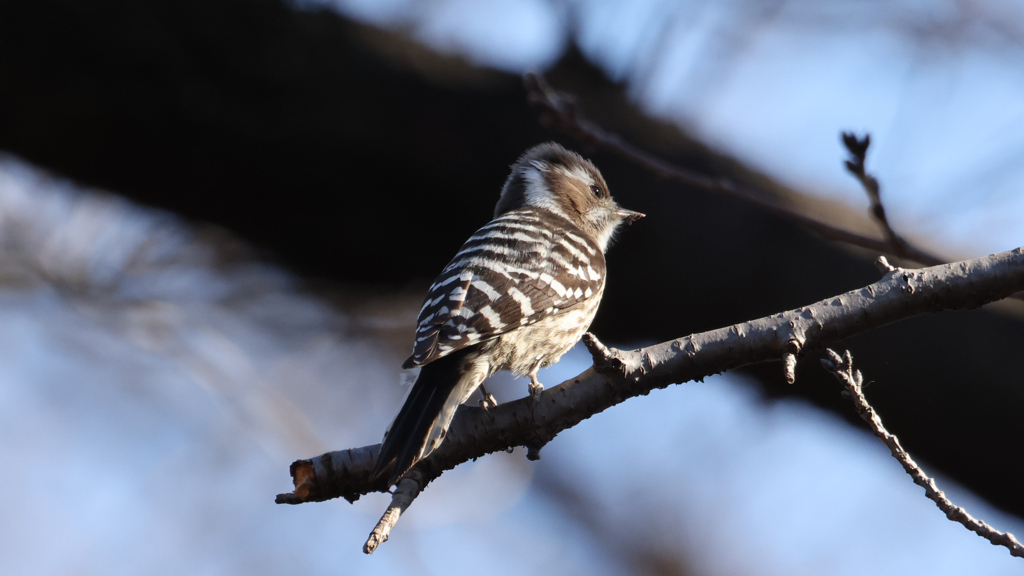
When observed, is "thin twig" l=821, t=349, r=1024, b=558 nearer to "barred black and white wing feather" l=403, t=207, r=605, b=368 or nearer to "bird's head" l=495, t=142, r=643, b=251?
"barred black and white wing feather" l=403, t=207, r=605, b=368

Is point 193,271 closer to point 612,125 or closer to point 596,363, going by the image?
point 612,125

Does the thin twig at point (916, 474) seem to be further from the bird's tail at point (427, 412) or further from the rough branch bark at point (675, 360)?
the bird's tail at point (427, 412)

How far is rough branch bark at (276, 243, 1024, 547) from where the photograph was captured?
1.77 m

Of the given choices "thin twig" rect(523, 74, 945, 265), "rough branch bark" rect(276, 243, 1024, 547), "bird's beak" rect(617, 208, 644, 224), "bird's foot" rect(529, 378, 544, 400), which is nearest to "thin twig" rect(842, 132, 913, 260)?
"thin twig" rect(523, 74, 945, 265)

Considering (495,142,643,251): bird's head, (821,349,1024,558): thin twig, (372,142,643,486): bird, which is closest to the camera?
(821,349,1024,558): thin twig

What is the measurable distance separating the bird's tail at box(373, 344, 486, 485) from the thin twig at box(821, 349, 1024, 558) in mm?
944

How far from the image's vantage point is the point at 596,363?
188 centimetres

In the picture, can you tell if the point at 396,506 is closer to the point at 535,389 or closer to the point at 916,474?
the point at 535,389

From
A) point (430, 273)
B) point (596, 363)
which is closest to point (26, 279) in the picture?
point (430, 273)

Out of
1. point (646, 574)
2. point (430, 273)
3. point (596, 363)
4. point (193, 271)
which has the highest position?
point (596, 363)

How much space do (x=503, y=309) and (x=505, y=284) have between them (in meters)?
0.15

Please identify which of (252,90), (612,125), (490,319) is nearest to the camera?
(490,319)

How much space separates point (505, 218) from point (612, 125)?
2.08 feet

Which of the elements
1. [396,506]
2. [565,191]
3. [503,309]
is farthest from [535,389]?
[565,191]
